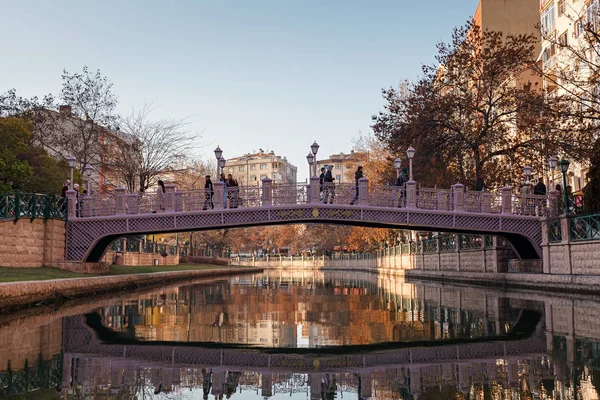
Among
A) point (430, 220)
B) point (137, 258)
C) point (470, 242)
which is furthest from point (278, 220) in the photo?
point (137, 258)

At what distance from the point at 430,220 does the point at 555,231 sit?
185 inches

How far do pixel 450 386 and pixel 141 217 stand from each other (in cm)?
2118

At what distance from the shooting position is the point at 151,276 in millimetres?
31312

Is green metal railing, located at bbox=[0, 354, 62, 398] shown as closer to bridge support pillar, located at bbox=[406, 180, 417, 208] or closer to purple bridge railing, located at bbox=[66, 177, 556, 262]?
purple bridge railing, located at bbox=[66, 177, 556, 262]

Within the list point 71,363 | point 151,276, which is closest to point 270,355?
point 71,363

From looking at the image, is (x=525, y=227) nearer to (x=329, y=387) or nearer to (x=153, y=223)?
(x=153, y=223)

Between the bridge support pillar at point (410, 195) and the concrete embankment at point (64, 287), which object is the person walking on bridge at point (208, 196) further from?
the bridge support pillar at point (410, 195)

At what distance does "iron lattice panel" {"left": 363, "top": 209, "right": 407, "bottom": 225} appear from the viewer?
26.6 m

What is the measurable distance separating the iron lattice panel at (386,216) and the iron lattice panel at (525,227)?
4.10 m

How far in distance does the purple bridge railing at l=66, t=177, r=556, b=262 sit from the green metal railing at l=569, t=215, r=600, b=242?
4.01 meters

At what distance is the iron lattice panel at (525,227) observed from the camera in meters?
26.8

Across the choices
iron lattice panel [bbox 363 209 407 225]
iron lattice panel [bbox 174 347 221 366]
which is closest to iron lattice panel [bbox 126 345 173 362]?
iron lattice panel [bbox 174 347 221 366]

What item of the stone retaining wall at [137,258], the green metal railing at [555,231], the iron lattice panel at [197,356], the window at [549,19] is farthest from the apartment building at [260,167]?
the iron lattice panel at [197,356]

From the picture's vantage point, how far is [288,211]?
26766 mm
